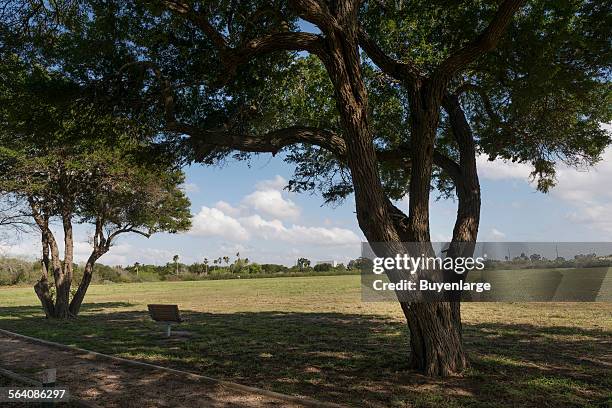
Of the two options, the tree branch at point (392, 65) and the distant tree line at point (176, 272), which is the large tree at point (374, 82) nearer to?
the tree branch at point (392, 65)

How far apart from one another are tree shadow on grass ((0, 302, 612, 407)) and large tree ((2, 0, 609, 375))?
2.72 feet

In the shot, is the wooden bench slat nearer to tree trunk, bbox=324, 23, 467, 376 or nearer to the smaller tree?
tree trunk, bbox=324, 23, 467, 376

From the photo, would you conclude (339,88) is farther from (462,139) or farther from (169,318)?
(169,318)

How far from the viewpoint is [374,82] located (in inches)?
429

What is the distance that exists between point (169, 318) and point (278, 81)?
6613 mm

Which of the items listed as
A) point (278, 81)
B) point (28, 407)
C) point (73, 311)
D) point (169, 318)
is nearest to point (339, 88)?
point (278, 81)

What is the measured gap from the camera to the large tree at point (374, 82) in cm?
690

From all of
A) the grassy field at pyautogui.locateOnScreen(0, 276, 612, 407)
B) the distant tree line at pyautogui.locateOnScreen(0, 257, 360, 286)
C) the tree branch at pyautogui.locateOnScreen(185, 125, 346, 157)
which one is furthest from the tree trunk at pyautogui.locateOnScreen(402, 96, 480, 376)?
the distant tree line at pyautogui.locateOnScreen(0, 257, 360, 286)

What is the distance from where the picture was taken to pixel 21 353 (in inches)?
391

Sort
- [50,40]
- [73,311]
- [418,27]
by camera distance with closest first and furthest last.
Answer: [50,40]
[418,27]
[73,311]

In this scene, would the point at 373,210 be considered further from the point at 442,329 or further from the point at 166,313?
the point at 166,313

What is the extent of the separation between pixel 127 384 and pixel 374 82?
7.84 meters

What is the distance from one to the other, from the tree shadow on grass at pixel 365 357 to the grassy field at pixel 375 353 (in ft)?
0.06

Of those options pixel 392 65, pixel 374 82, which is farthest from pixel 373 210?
pixel 374 82
